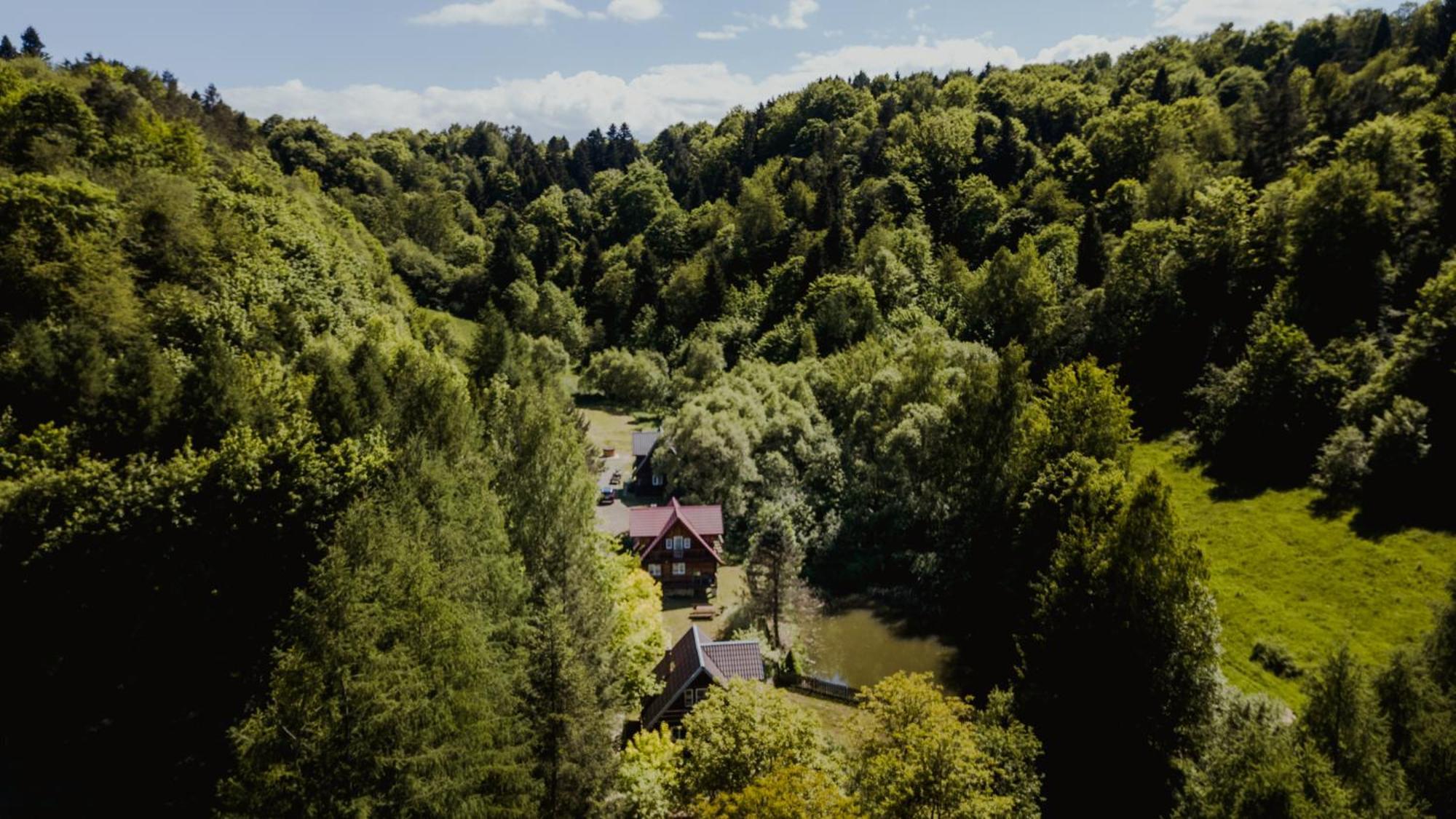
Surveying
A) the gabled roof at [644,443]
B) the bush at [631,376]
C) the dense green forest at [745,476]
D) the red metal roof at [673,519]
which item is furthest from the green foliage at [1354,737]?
the bush at [631,376]

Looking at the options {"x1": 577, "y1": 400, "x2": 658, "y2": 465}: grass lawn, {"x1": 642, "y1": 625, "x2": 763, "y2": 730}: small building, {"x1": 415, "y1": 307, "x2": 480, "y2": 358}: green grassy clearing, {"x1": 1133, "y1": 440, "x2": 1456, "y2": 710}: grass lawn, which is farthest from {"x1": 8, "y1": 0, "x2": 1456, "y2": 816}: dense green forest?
{"x1": 577, "y1": 400, "x2": 658, "y2": 465}: grass lawn

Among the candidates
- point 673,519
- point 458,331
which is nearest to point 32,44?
point 458,331

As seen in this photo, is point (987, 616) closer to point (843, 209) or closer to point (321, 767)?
point (321, 767)

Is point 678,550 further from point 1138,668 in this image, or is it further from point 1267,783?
point 1267,783

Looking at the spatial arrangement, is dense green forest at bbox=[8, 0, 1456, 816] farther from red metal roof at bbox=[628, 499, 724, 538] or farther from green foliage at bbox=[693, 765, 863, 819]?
red metal roof at bbox=[628, 499, 724, 538]

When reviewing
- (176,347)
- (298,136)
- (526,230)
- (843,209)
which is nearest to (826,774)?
(176,347)
